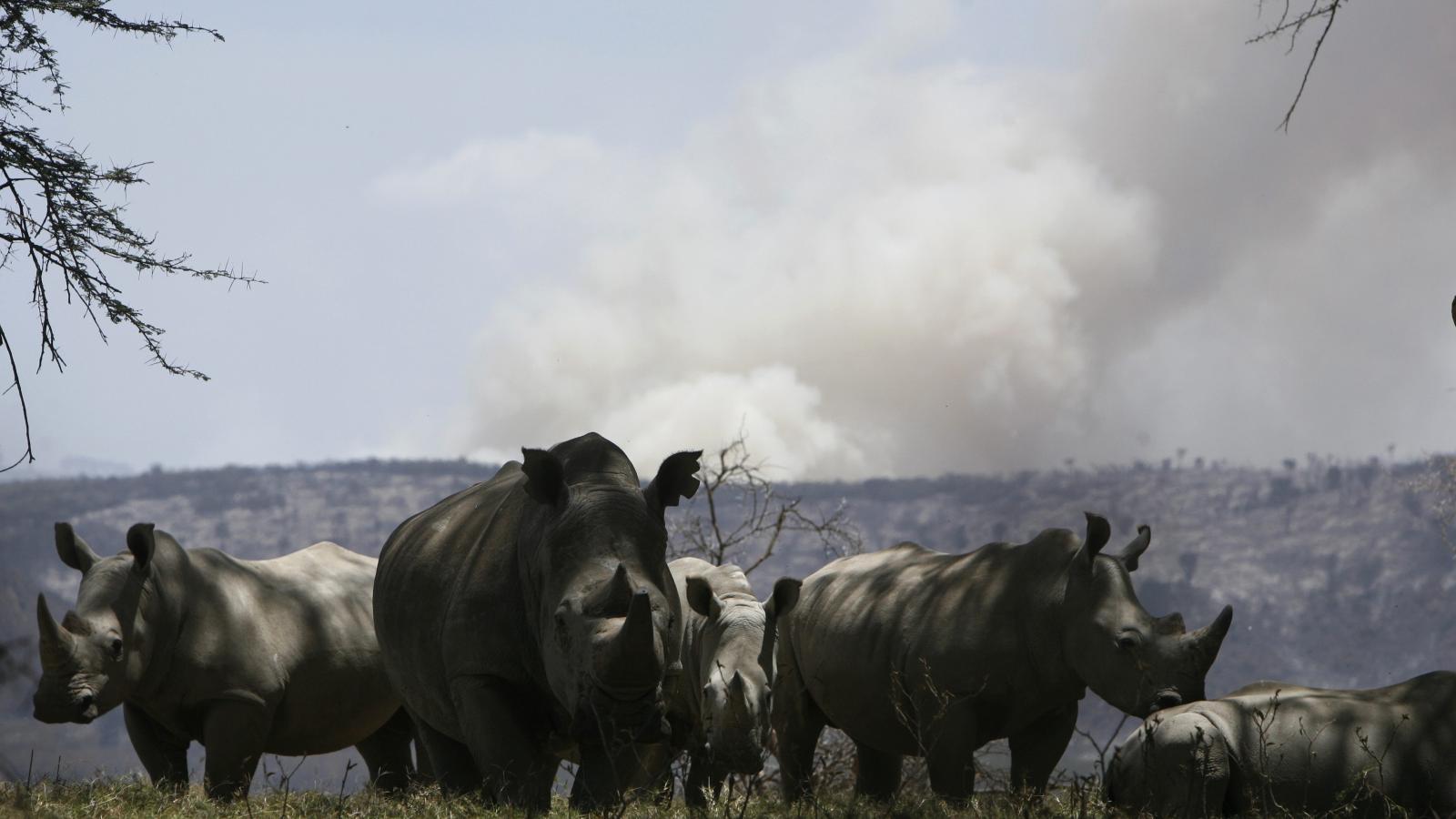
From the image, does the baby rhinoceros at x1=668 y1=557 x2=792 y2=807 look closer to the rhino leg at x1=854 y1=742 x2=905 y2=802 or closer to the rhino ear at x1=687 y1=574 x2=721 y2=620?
the rhino ear at x1=687 y1=574 x2=721 y2=620

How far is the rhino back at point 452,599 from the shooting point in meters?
7.88

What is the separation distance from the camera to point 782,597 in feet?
32.2

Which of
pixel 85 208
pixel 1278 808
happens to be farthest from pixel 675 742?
pixel 85 208

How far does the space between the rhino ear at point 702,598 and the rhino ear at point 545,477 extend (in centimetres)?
251

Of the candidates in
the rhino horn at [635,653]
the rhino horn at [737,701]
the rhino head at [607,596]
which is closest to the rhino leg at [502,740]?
the rhino head at [607,596]

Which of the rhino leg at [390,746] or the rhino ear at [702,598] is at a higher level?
the rhino ear at [702,598]

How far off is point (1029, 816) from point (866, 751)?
590cm

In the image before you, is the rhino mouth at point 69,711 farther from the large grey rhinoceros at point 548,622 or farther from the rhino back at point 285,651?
the large grey rhinoceros at point 548,622

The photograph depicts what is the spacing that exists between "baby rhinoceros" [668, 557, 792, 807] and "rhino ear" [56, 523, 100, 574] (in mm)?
4375

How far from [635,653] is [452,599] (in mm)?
1805

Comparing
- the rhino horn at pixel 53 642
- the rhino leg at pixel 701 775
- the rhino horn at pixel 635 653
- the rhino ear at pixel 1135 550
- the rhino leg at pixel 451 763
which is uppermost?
the rhino ear at pixel 1135 550

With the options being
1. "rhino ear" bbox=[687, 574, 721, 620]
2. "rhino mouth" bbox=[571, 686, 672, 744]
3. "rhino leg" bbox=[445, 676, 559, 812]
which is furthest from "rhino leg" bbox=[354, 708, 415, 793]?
"rhino mouth" bbox=[571, 686, 672, 744]

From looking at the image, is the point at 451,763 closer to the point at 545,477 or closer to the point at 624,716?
the point at 545,477

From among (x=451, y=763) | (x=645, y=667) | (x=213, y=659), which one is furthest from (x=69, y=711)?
(x=645, y=667)
